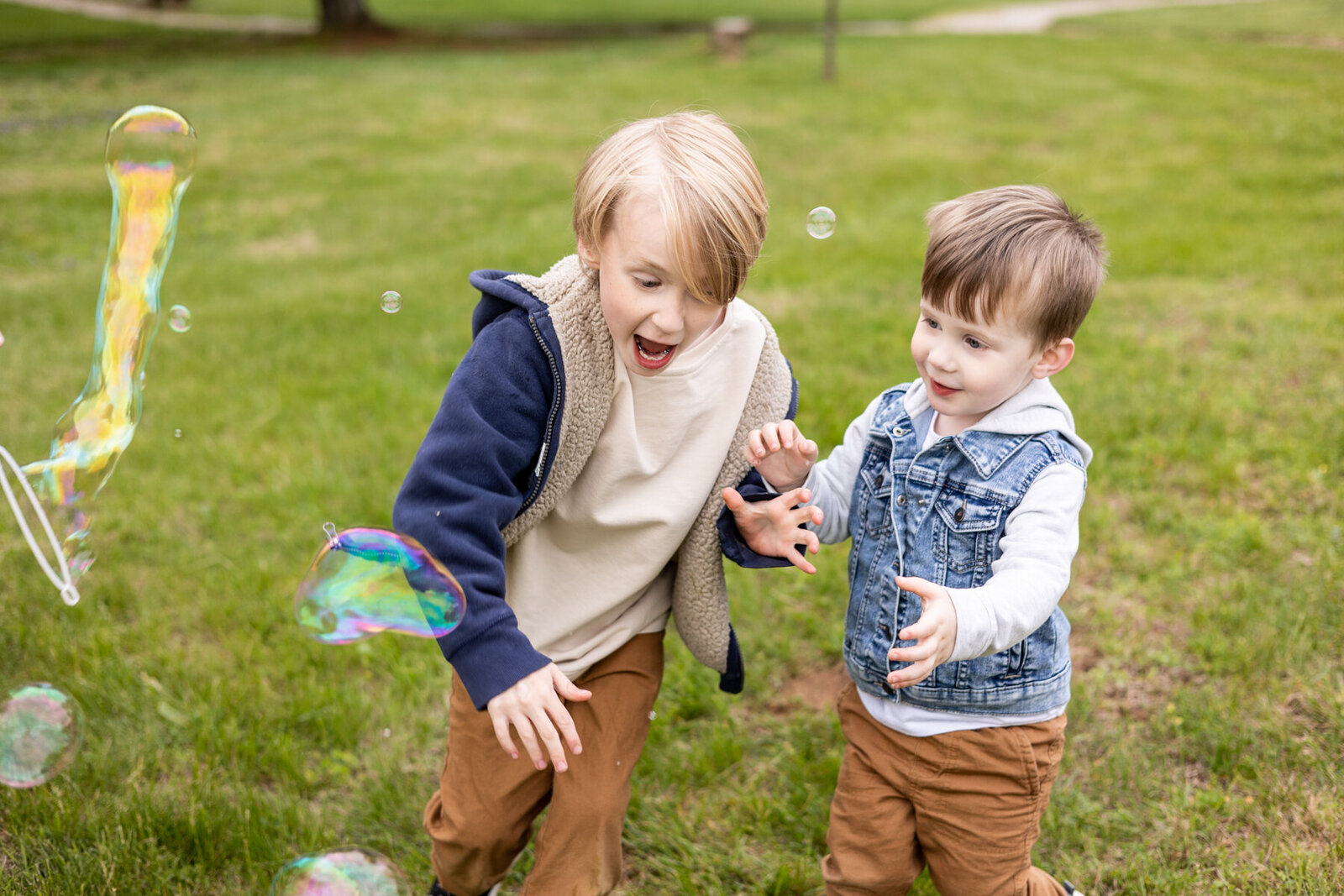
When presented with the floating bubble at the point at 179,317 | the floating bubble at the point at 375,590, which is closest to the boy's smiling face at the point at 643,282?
the floating bubble at the point at 375,590

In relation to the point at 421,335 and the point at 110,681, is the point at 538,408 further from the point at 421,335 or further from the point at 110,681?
the point at 421,335

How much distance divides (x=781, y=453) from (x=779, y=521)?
0.13 meters

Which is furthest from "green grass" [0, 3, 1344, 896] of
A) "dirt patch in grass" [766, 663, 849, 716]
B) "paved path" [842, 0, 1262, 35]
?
"paved path" [842, 0, 1262, 35]

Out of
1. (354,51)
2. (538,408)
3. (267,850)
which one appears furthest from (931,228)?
(354,51)

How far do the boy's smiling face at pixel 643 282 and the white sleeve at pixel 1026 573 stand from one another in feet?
2.05

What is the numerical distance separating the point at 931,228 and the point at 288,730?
193 cm

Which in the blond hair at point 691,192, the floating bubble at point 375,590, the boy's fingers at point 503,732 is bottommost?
the boy's fingers at point 503,732

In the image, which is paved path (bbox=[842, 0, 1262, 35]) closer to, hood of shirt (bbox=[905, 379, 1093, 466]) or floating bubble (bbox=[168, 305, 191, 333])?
floating bubble (bbox=[168, 305, 191, 333])

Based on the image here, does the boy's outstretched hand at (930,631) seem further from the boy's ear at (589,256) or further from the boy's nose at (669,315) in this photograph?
the boy's ear at (589,256)

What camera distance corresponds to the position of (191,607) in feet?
10.3

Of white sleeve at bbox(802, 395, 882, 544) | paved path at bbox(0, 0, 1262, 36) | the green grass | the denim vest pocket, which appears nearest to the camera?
the denim vest pocket

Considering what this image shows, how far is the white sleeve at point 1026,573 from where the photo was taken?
5.39 feet

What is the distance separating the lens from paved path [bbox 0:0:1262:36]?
19703 mm

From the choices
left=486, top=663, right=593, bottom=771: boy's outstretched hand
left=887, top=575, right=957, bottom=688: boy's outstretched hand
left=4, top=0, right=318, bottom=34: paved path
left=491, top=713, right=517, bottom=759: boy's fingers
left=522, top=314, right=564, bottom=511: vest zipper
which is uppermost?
left=522, top=314, right=564, bottom=511: vest zipper
